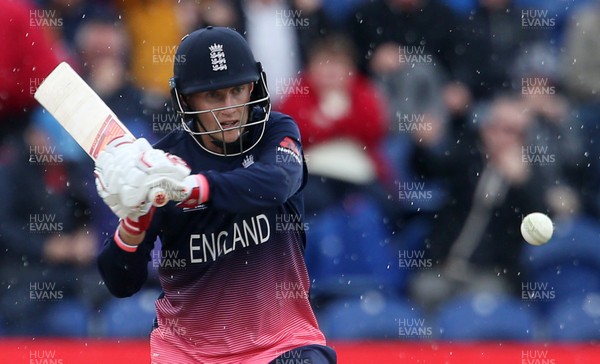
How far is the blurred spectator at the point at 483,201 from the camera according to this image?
8625mm

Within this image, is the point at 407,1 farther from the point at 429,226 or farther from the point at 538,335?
the point at 538,335

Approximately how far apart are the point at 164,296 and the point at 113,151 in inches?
39.4

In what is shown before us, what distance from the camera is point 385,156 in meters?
8.85

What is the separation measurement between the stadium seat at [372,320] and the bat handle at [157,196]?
4.20m

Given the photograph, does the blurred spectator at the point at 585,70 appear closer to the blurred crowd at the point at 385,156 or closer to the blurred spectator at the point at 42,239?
the blurred crowd at the point at 385,156

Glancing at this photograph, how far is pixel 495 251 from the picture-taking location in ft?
28.3

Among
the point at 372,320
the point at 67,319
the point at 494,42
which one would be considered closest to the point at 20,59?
the point at 67,319

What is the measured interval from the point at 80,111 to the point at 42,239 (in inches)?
168

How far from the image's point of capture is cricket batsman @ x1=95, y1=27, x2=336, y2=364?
488 cm

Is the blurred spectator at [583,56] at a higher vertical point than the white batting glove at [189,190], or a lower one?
lower

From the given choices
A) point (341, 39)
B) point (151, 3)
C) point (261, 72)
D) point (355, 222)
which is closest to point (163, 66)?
point (151, 3)

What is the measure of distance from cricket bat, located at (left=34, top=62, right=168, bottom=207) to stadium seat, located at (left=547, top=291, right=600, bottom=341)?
4.65 m

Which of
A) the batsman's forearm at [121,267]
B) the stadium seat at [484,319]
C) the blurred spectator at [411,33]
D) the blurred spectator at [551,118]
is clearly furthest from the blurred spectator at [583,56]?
the batsman's forearm at [121,267]

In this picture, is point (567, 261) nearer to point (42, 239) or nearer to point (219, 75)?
point (42, 239)
